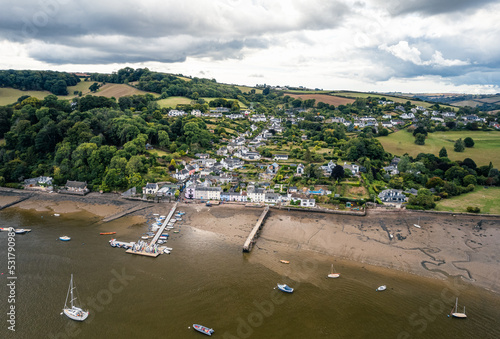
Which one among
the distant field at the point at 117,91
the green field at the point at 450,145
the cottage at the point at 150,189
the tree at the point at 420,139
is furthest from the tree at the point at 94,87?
the tree at the point at 420,139

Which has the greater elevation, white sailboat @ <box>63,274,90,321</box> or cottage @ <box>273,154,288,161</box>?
cottage @ <box>273,154,288,161</box>

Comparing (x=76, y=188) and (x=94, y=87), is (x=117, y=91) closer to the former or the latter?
(x=94, y=87)

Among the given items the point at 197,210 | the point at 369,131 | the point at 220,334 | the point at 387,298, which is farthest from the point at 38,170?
the point at 369,131

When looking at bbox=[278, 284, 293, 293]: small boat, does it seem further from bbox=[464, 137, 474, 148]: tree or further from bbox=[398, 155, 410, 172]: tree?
bbox=[464, 137, 474, 148]: tree

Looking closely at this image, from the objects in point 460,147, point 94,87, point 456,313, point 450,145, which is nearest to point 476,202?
point 460,147

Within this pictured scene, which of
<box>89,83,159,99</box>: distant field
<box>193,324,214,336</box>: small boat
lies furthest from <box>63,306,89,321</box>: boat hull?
<box>89,83,159,99</box>: distant field
